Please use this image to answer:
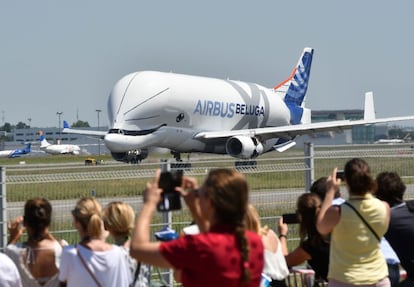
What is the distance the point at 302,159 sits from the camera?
11273mm

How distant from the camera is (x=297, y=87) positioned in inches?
1923

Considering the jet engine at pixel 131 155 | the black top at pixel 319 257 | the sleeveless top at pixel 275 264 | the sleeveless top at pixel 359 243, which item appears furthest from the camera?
the jet engine at pixel 131 155

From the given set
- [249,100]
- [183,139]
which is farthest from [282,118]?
[183,139]

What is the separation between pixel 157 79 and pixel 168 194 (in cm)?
3053

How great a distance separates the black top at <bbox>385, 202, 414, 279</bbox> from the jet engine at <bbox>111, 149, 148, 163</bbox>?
28.5 meters

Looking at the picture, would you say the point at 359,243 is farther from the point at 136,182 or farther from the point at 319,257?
the point at 136,182

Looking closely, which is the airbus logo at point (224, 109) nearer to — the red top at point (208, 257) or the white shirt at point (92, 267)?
the white shirt at point (92, 267)

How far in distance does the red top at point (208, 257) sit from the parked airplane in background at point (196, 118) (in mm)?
29772

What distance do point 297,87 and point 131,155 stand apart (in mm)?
15194

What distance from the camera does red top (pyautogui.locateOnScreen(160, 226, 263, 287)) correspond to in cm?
464

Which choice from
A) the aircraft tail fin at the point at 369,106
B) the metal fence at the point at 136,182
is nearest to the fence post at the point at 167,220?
the metal fence at the point at 136,182

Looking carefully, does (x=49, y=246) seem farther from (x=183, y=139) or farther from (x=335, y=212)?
(x=183, y=139)

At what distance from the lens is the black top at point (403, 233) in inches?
287

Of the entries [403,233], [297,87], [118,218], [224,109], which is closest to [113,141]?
[224,109]
